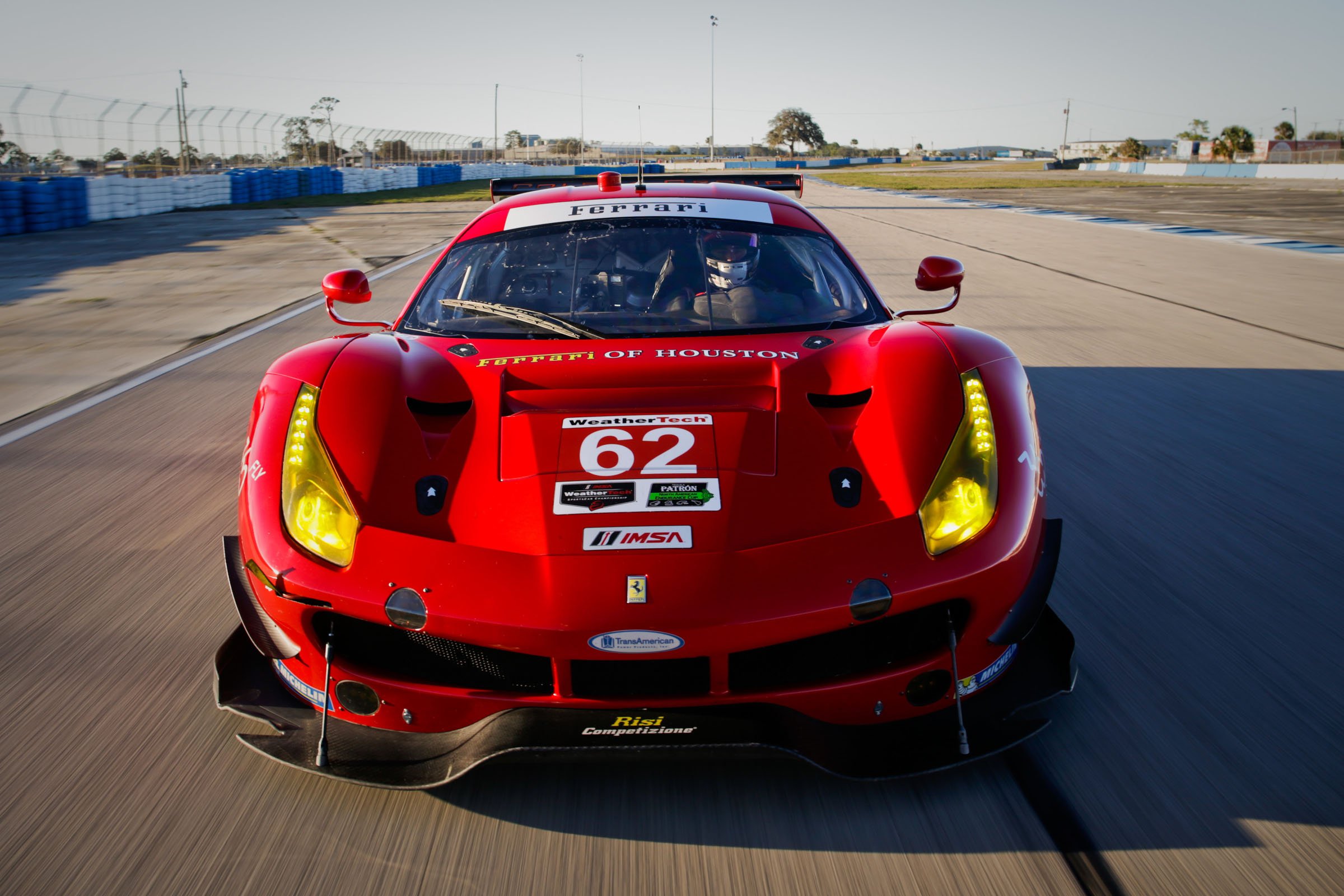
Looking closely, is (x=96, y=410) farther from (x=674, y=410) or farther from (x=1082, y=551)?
(x=1082, y=551)

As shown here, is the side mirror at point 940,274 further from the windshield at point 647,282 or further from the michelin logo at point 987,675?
the michelin logo at point 987,675

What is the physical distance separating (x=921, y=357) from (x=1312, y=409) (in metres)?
3.90

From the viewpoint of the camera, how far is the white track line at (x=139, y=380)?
5340mm

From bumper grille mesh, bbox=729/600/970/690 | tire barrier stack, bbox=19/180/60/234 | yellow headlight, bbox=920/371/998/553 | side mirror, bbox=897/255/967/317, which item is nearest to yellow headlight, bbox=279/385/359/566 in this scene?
bumper grille mesh, bbox=729/600/970/690

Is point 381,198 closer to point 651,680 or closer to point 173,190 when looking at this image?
point 173,190

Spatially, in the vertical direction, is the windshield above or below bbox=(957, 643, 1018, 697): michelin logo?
above

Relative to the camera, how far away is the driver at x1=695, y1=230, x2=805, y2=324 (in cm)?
318

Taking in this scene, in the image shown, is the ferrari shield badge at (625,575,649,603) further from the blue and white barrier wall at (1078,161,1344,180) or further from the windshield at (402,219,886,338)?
the blue and white barrier wall at (1078,161,1344,180)

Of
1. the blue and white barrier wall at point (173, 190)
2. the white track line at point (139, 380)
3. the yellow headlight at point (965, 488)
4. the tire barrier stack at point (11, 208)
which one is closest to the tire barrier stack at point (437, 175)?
the blue and white barrier wall at point (173, 190)

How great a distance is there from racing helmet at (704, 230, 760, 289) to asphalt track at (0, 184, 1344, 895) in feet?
4.67

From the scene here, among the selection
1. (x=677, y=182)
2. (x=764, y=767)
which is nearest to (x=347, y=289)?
(x=677, y=182)

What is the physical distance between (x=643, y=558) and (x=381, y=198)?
3876 centimetres

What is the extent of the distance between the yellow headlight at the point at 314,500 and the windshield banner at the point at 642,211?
1.38 meters

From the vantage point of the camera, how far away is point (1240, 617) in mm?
2934
